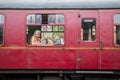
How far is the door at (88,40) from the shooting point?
959 centimetres

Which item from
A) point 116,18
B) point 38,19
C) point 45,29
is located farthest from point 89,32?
point 38,19

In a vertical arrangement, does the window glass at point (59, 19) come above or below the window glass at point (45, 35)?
above

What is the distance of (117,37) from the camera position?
9.62 metres

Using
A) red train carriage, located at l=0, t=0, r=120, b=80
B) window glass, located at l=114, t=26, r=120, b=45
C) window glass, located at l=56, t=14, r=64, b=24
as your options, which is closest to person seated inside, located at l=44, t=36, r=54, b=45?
red train carriage, located at l=0, t=0, r=120, b=80

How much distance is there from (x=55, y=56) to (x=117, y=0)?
281cm

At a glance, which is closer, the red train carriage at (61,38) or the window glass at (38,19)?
the red train carriage at (61,38)

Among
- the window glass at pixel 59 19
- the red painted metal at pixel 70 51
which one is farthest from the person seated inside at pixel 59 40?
the window glass at pixel 59 19

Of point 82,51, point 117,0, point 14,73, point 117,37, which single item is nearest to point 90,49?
point 82,51

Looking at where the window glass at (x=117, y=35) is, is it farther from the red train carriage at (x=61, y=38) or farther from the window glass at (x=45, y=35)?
the window glass at (x=45, y=35)

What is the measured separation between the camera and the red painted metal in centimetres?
959

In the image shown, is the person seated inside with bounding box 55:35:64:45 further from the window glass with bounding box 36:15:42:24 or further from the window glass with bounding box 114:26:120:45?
the window glass with bounding box 114:26:120:45

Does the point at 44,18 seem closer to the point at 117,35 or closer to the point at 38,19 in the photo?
the point at 38,19

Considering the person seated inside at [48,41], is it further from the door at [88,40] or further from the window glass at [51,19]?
the door at [88,40]

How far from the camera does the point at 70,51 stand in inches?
379
